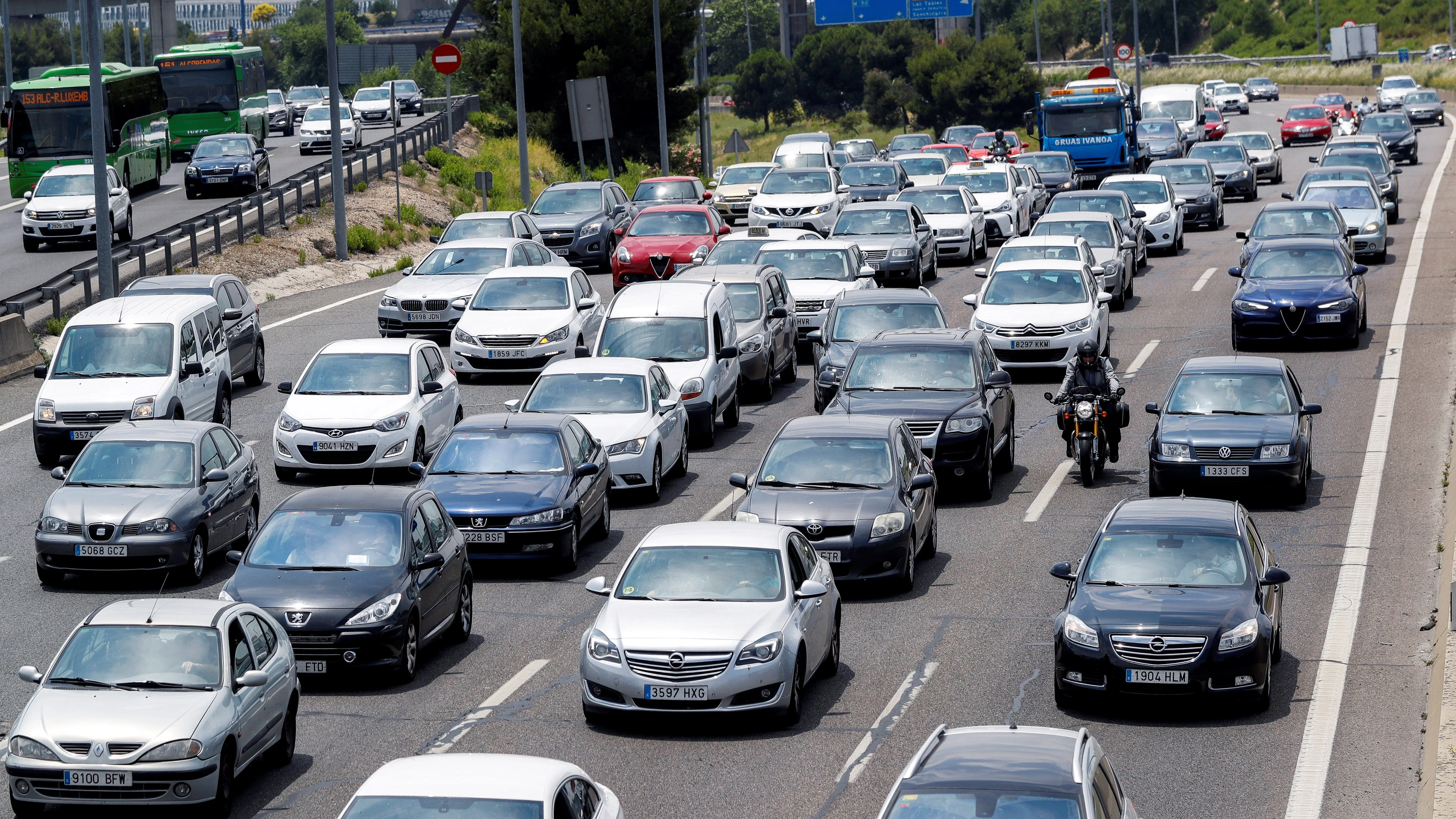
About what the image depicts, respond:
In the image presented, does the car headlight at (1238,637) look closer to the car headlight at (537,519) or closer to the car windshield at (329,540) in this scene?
the car windshield at (329,540)

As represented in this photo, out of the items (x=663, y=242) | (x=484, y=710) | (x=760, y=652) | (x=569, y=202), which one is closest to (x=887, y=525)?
(x=760, y=652)

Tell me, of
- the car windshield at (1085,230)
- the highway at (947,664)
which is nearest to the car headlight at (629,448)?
the highway at (947,664)

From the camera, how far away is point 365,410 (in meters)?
22.7

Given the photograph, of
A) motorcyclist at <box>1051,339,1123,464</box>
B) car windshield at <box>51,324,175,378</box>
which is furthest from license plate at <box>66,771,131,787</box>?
car windshield at <box>51,324,175,378</box>

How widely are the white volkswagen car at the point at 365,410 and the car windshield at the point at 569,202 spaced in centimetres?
1821

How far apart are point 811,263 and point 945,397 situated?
10718 millimetres

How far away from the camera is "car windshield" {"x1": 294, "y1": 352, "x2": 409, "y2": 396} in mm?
23219

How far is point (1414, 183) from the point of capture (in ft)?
186

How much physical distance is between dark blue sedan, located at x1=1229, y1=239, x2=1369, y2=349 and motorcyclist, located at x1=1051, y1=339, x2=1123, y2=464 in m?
7.83

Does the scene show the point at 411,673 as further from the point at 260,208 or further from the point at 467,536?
the point at 260,208

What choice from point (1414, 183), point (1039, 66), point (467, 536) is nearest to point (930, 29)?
point (1039, 66)

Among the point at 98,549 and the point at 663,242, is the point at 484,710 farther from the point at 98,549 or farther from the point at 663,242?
the point at 663,242

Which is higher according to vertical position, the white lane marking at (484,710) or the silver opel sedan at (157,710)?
the silver opel sedan at (157,710)

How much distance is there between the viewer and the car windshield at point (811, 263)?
32.2m
